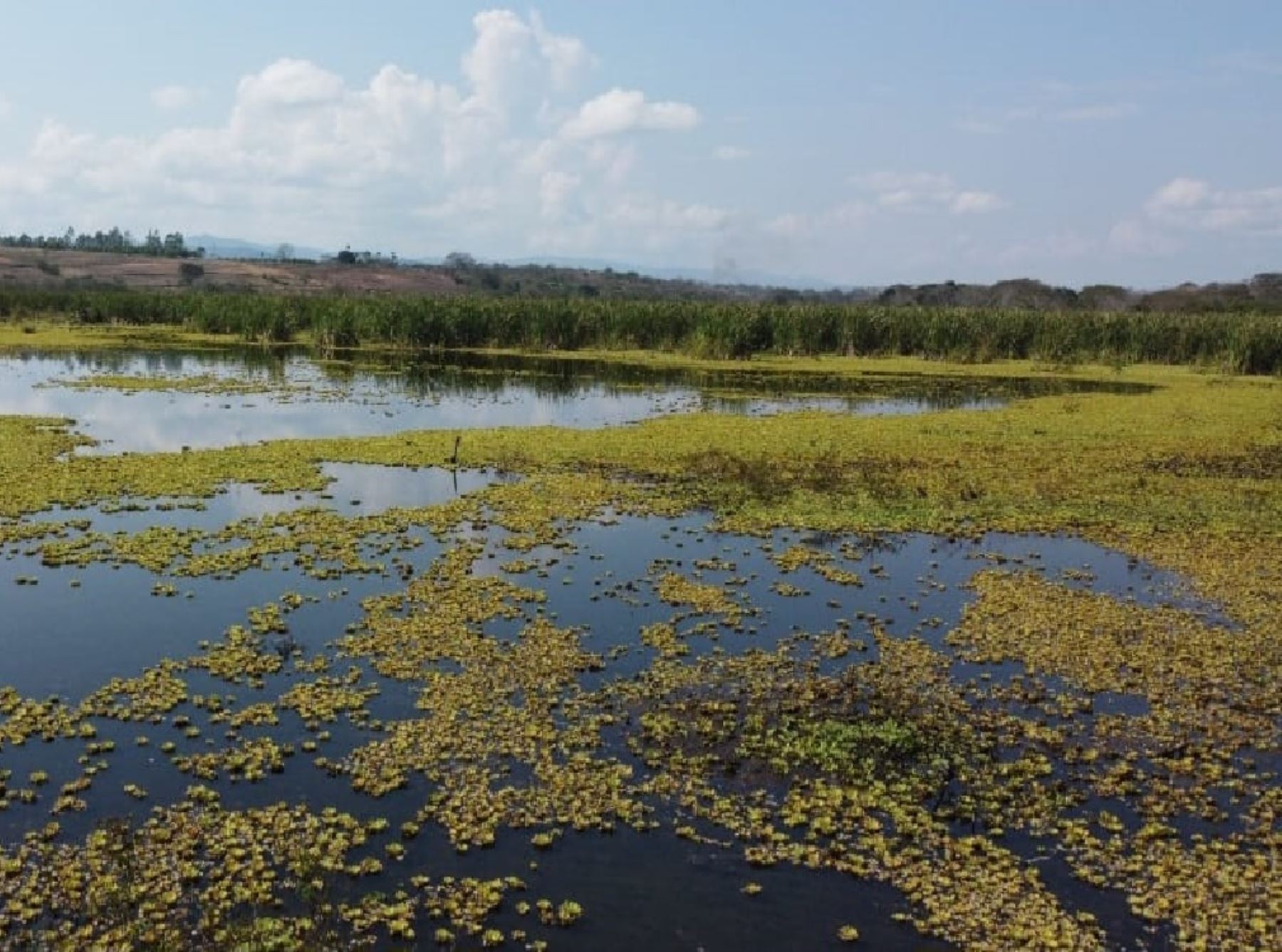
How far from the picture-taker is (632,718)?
33.0 ft

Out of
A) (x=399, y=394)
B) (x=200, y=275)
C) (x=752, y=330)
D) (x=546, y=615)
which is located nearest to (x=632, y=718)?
(x=546, y=615)

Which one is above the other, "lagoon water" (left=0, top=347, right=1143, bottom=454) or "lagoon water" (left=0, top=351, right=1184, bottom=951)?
"lagoon water" (left=0, top=347, right=1143, bottom=454)

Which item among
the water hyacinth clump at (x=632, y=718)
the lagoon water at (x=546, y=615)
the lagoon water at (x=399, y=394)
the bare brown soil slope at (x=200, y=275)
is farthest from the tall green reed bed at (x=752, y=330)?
the bare brown soil slope at (x=200, y=275)

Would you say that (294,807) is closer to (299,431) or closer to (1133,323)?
(299,431)

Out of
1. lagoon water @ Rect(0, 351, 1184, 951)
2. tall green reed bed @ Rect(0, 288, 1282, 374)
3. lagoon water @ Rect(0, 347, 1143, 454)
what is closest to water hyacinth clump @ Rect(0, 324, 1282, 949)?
lagoon water @ Rect(0, 351, 1184, 951)

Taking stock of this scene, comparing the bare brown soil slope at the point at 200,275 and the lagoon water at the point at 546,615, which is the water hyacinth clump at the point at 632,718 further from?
the bare brown soil slope at the point at 200,275

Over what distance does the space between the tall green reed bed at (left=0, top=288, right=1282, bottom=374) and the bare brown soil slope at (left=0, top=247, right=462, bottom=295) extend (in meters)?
52.0

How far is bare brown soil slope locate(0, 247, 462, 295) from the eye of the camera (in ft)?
349

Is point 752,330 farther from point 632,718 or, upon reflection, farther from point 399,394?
point 632,718

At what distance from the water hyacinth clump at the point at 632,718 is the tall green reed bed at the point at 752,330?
34.7 meters

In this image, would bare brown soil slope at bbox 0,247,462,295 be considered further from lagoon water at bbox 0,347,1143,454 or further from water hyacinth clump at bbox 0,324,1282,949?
water hyacinth clump at bbox 0,324,1282,949

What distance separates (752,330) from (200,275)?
287 feet

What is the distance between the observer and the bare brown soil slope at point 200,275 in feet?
349

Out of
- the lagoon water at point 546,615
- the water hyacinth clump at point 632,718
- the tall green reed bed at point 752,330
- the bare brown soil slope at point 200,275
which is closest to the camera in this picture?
the water hyacinth clump at point 632,718
